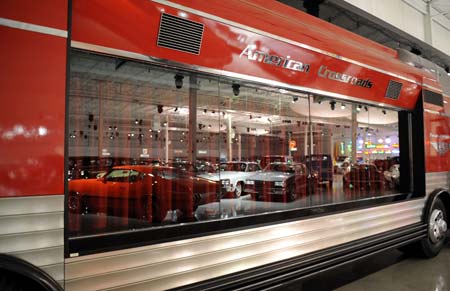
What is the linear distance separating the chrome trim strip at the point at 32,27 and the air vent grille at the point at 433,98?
191 inches

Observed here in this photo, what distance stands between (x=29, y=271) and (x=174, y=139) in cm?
367

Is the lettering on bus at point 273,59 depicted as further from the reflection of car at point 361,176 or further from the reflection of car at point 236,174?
the reflection of car at point 236,174

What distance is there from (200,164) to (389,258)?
328 centimetres

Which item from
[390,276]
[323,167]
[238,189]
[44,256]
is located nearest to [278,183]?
[238,189]

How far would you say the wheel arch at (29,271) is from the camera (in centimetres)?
149

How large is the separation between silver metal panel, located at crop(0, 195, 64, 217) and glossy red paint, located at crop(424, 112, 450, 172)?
4.79 m

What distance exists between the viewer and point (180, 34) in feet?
7.39

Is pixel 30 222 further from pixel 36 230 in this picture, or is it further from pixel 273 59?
pixel 273 59

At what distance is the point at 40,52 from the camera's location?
1662 millimetres

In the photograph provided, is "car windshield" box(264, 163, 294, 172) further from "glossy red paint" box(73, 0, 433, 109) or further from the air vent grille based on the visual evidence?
"glossy red paint" box(73, 0, 433, 109)

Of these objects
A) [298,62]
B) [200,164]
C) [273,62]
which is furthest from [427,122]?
[200,164]

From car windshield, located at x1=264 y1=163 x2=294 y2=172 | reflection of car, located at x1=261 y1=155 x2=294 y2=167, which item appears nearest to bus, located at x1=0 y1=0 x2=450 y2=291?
car windshield, located at x1=264 y1=163 x2=294 y2=172

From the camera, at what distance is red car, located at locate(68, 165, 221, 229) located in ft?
16.7

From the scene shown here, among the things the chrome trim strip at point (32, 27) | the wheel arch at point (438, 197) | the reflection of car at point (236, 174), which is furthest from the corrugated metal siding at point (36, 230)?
the reflection of car at point (236, 174)
